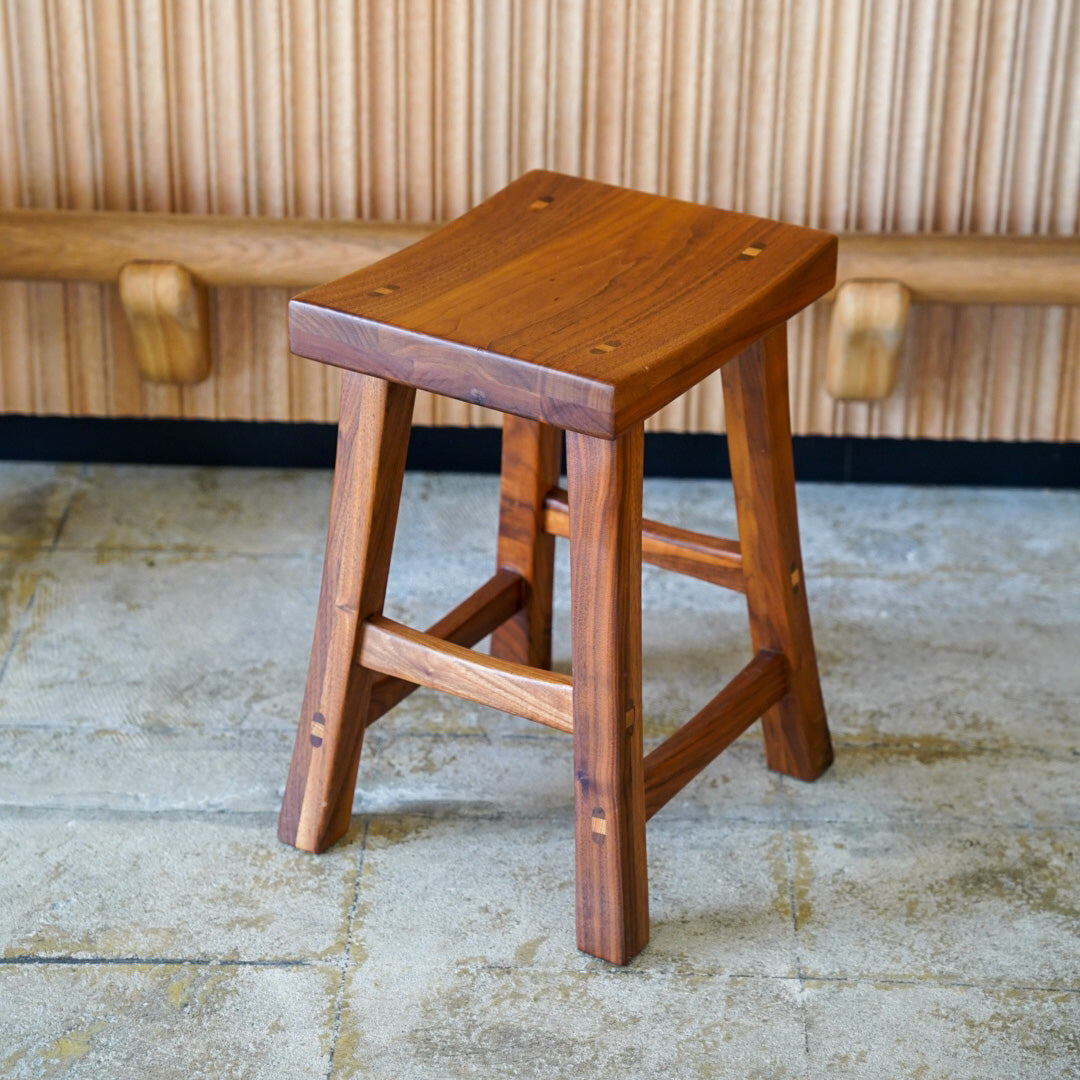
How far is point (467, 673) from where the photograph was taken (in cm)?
158

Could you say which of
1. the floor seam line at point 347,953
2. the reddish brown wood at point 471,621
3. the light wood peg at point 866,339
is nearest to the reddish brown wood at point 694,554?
the reddish brown wood at point 471,621

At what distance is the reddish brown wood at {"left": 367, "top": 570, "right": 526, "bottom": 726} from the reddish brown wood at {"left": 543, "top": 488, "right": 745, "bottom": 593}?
12 cm

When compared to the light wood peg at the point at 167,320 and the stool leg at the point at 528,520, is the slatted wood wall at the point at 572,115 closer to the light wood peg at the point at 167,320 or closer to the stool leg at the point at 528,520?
the light wood peg at the point at 167,320

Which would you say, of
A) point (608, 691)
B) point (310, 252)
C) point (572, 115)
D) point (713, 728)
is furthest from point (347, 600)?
point (572, 115)

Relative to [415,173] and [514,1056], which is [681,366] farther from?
[415,173]

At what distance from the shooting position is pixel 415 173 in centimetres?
231

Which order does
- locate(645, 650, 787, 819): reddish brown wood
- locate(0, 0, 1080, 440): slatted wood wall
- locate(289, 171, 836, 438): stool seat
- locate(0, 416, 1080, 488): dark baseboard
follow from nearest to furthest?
1. locate(289, 171, 836, 438): stool seat
2. locate(645, 650, 787, 819): reddish brown wood
3. locate(0, 0, 1080, 440): slatted wood wall
4. locate(0, 416, 1080, 488): dark baseboard

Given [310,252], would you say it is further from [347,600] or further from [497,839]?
[497,839]

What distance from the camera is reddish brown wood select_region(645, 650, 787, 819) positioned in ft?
5.30

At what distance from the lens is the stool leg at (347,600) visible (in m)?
1.54

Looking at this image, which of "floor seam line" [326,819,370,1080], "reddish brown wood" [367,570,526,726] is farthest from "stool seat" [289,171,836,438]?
"floor seam line" [326,819,370,1080]

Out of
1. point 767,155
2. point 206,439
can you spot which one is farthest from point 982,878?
point 206,439

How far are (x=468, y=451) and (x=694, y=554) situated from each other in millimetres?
849

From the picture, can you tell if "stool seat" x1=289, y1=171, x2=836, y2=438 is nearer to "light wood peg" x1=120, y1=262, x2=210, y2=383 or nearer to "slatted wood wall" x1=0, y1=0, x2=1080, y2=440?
"slatted wood wall" x1=0, y1=0, x2=1080, y2=440
